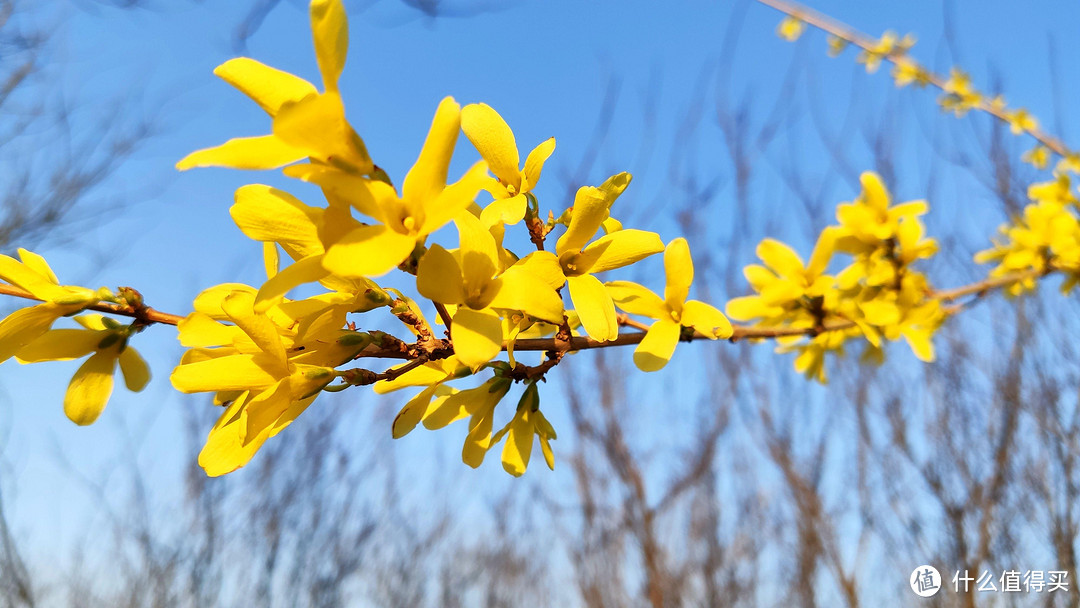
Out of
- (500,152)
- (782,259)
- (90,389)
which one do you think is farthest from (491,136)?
(782,259)

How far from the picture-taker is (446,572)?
6.98 metres

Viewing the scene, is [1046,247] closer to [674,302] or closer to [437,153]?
[674,302]

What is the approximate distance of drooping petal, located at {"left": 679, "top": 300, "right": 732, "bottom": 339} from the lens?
877mm

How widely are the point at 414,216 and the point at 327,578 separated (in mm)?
5757

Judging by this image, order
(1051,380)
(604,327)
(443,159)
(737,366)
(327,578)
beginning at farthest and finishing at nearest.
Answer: (327,578)
(737,366)
(1051,380)
(604,327)
(443,159)

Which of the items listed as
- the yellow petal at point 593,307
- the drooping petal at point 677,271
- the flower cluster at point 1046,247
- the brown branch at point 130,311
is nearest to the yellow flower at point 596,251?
the yellow petal at point 593,307

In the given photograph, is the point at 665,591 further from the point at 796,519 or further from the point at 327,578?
the point at 327,578

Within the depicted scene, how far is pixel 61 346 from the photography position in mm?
830

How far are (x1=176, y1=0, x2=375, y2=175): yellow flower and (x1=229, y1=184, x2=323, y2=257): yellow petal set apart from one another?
0.06 m

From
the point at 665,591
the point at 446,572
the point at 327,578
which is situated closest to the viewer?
the point at 665,591

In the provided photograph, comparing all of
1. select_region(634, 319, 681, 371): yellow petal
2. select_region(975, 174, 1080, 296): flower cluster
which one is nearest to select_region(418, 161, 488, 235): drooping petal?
select_region(634, 319, 681, 371): yellow petal

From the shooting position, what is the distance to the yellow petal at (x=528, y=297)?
62 centimetres

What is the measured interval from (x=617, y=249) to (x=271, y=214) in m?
0.40

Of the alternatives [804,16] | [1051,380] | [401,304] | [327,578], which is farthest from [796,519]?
[401,304]
